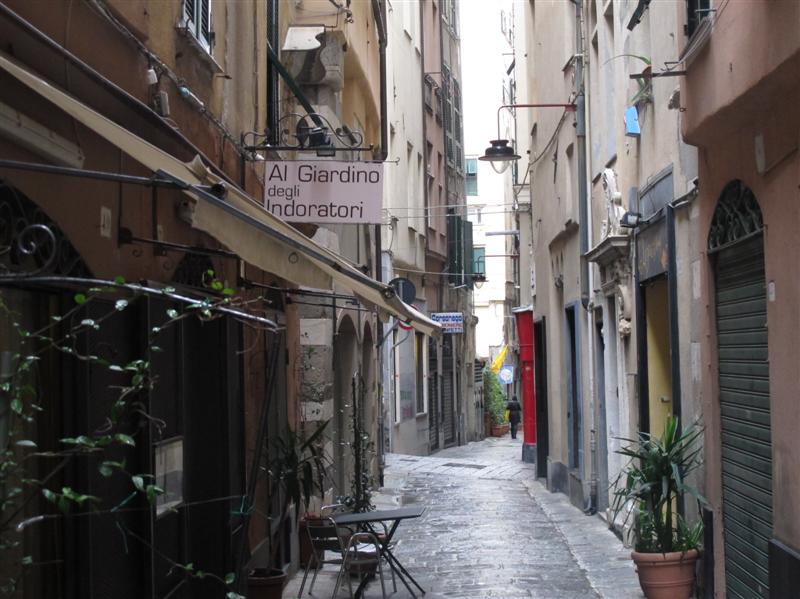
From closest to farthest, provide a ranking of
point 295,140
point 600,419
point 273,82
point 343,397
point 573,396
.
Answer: point 273,82, point 295,140, point 600,419, point 343,397, point 573,396

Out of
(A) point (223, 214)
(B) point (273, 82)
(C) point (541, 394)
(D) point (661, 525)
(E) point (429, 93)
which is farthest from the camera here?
(E) point (429, 93)

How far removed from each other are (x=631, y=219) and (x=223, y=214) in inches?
304

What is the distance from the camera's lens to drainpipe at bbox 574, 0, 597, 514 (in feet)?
51.7

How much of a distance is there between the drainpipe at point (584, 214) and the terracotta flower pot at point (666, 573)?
21.5 feet

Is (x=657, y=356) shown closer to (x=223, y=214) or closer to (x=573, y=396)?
(x=573, y=396)

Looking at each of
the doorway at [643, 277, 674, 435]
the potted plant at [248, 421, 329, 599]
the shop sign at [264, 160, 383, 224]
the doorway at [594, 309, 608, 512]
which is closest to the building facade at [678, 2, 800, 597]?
the doorway at [643, 277, 674, 435]

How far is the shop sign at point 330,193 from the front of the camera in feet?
30.7

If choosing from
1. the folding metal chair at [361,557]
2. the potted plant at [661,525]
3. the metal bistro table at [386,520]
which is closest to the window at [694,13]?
the potted plant at [661,525]

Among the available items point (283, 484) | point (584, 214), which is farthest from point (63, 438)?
point (584, 214)

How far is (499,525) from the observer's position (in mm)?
15219

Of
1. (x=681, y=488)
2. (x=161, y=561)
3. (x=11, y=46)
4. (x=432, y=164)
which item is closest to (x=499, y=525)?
(x=681, y=488)

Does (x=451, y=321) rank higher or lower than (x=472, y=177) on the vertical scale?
lower

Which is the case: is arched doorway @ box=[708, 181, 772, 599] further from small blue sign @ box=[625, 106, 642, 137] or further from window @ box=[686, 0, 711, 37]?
small blue sign @ box=[625, 106, 642, 137]

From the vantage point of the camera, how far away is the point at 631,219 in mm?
12086
